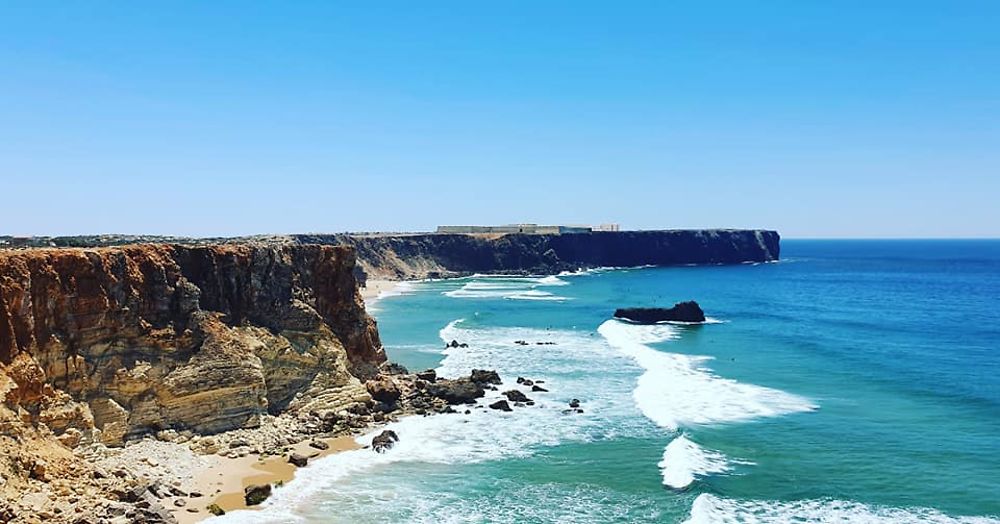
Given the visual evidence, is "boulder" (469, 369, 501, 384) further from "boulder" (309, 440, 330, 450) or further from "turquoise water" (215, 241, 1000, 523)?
"boulder" (309, 440, 330, 450)

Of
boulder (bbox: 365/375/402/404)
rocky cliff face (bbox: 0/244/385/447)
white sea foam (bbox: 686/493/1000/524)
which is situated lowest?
white sea foam (bbox: 686/493/1000/524)

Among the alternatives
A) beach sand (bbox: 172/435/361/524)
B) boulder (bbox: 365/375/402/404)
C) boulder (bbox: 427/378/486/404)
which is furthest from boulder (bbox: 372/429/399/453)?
boulder (bbox: 427/378/486/404)

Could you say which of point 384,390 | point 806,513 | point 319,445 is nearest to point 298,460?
point 319,445

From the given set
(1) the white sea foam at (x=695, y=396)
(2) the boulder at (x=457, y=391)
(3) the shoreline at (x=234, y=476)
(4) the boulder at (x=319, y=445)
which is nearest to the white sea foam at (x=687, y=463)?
(1) the white sea foam at (x=695, y=396)

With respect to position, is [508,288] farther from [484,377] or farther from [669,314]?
[484,377]

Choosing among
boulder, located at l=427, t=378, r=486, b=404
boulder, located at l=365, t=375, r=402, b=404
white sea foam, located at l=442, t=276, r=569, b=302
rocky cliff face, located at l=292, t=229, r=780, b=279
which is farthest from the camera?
rocky cliff face, located at l=292, t=229, r=780, b=279

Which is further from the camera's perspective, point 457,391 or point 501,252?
point 501,252

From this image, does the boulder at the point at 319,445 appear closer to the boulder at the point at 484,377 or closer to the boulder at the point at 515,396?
the boulder at the point at 515,396
